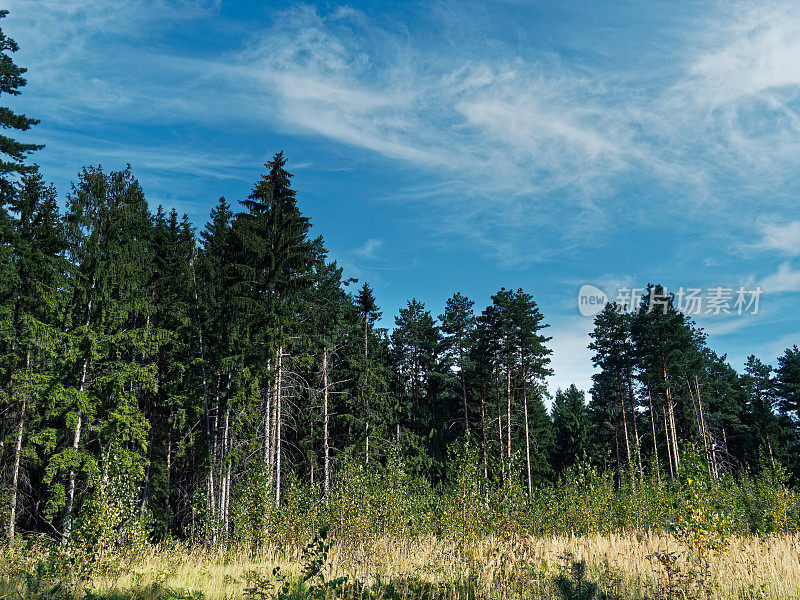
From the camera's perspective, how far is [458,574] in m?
9.46

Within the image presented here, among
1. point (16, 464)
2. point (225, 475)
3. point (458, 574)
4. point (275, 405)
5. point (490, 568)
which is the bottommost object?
point (458, 574)

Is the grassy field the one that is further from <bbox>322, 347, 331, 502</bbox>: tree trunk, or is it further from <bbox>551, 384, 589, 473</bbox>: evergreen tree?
<bbox>551, 384, 589, 473</bbox>: evergreen tree

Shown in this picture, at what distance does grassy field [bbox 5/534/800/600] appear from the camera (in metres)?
7.94

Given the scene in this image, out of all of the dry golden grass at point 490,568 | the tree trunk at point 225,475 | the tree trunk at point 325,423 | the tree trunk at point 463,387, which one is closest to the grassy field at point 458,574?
the dry golden grass at point 490,568

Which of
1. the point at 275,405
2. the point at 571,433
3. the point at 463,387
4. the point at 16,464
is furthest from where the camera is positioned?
the point at 571,433

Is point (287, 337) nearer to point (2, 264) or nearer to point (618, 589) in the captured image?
point (2, 264)

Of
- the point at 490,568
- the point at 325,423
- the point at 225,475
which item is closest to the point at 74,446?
the point at 225,475

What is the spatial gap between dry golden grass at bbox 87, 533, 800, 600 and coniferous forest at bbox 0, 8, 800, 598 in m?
0.10

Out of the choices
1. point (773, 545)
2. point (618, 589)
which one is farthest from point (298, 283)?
point (773, 545)

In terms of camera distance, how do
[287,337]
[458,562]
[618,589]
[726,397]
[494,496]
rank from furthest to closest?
[726,397] < [287,337] < [494,496] < [458,562] < [618,589]

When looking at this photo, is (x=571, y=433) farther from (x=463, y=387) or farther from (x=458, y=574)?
(x=458, y=574)

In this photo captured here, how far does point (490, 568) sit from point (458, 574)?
0.61 metres

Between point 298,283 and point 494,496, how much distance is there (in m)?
11.2

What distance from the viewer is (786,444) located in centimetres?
4309
